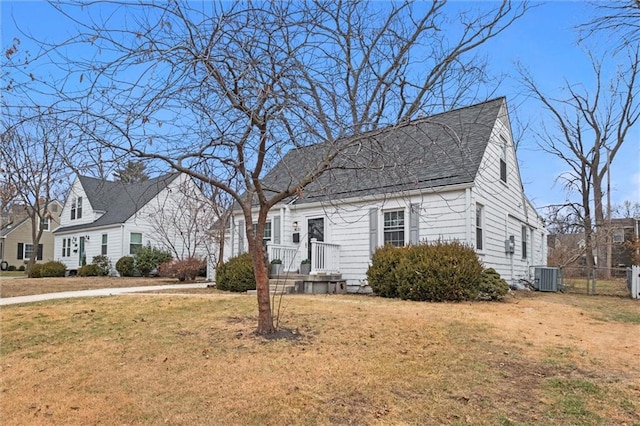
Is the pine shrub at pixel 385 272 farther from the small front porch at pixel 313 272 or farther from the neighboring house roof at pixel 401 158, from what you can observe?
the small front porch at pixel 313 272

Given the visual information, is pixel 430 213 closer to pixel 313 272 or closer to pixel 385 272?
pixel 385 272

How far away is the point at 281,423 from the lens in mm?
3412

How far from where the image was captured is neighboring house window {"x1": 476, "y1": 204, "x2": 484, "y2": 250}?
12269mm

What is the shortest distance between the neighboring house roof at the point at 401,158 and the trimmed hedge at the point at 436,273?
1.59 m

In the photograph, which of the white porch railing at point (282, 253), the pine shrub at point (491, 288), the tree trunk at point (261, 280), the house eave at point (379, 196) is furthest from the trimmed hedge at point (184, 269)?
the tree trunk at point (261, 280)

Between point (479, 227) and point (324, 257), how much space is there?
443 cm

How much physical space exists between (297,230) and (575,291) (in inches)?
381

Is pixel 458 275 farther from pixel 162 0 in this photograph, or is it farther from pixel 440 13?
pixel 162 0

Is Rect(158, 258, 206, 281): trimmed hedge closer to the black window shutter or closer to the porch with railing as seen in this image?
the porch with railing

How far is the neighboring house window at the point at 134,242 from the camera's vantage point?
2430 cm

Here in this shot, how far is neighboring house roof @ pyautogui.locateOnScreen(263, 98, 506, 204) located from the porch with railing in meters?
1.53

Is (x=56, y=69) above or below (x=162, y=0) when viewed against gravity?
below

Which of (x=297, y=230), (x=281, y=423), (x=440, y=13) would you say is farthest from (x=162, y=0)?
(x=297, y=230)

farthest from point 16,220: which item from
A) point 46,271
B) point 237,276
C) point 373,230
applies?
point 373,230
